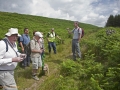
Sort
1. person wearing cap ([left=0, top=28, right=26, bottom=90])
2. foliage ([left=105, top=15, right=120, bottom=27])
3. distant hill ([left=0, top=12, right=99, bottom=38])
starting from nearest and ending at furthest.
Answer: person wearing cap ([left=0, top=28, right=26, bottom=90]), distant hill ([left=0, top=12, right=99, bottom=38]), foliage ([left=105, top=15, right=120, bottom=27])

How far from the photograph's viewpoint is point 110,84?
5711mm

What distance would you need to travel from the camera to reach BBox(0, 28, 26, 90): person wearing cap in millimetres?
4527

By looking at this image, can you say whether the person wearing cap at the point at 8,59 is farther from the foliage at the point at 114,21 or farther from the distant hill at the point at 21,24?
the foliage at the point at 114,21

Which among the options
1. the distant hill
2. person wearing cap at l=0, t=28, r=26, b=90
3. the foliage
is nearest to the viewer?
person wearing cap at l=0, t=28, r=26, b=90

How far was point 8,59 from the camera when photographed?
4.53 m

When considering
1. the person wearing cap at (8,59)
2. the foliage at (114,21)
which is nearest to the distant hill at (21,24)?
the foliage at (114,21)

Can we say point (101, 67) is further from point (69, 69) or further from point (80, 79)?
point (69, 69)

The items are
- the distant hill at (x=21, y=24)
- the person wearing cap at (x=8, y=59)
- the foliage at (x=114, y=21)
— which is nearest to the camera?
the person wearing cap at (x=8, y=59)

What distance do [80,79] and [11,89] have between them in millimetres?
2998

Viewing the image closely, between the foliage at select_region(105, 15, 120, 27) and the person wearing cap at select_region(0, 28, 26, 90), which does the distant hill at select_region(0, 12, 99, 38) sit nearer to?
the foliage at select_region(105, 15, 120, 27)

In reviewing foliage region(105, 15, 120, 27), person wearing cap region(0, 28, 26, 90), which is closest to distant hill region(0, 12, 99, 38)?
foliage region(105, 15, 120, 27)

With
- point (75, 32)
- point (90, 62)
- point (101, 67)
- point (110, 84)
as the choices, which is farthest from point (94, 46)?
point (110, 84)

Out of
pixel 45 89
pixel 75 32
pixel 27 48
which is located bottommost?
pixel 45 89

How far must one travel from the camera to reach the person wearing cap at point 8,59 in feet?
14.9
